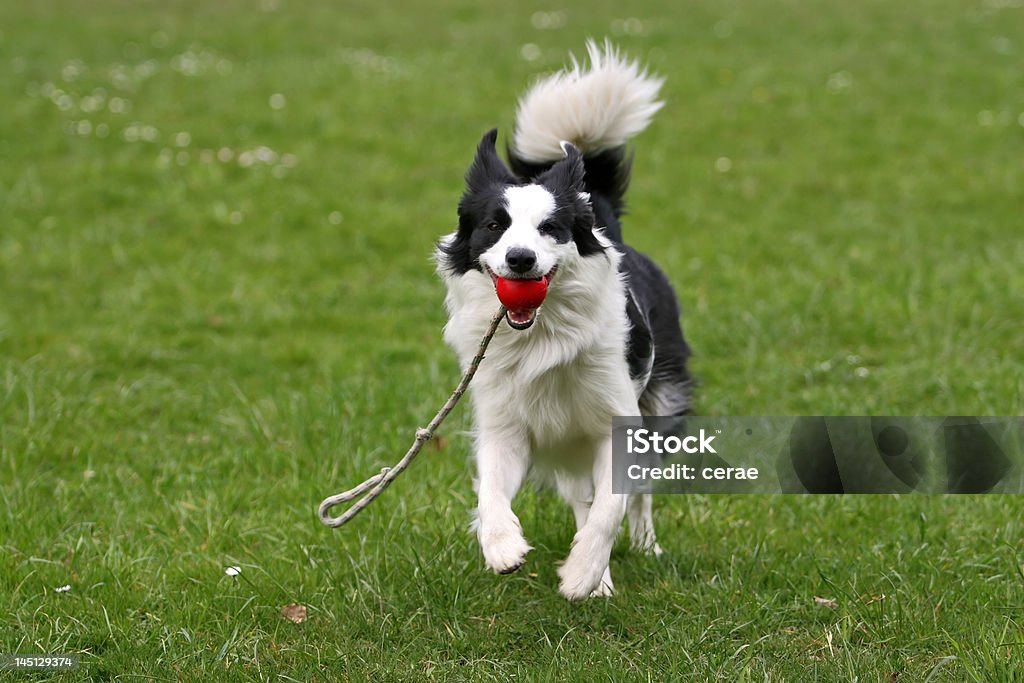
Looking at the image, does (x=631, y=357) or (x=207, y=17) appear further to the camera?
(x=207, y=17)

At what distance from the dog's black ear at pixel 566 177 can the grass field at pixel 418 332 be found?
1324 millimetres

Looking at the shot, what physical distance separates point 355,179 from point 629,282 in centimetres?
597

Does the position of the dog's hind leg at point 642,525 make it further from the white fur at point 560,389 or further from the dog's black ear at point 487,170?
the dog's black ear at point 487,170

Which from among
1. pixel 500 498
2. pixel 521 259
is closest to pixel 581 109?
pixel 521 259

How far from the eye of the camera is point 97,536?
441 cm

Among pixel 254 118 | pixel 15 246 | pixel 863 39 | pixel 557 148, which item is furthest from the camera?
pixel 863 39

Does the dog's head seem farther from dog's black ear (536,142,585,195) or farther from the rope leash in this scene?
the rope leash

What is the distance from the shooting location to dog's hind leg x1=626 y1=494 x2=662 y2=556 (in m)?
4.24

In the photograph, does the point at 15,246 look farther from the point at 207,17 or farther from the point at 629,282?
the point at 207,17

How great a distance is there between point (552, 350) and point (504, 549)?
0.69 metres

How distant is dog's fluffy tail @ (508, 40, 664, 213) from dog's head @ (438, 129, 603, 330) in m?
0.84

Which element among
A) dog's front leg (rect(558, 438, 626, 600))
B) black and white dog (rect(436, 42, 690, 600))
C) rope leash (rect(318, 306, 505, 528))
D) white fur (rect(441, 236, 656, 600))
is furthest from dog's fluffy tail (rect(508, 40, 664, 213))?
dog's front leg (rect(558, 438, 626, 600))

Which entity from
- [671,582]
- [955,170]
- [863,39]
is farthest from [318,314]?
[863,39]

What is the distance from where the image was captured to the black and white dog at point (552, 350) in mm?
3512
